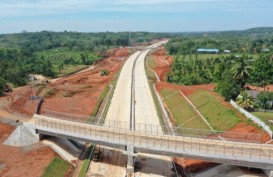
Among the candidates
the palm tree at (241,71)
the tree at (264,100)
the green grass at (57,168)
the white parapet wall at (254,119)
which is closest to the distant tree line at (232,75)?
the palm tree at (241,71)

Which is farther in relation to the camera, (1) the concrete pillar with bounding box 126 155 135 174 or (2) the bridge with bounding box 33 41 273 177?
(1) the concrete pillar with bounding box 126 155 135 174

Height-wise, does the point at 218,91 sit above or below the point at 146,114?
above

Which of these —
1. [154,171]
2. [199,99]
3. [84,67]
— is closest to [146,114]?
[199,99]

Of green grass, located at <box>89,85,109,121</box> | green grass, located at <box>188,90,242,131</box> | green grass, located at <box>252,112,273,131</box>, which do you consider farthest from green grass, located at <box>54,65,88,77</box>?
green grass, located at <box>252,112,273,131</box>

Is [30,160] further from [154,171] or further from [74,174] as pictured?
[154,171]

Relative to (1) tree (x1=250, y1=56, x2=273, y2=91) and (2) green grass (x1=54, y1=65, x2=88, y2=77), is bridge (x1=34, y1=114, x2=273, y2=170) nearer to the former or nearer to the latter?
(1) tree (x1=250, y1=56, x2=273, y2=91)

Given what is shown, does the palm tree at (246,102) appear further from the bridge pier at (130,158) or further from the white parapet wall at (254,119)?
the bridge pier at (130,158)
